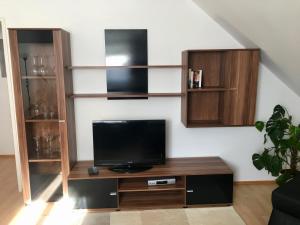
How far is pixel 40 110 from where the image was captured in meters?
2.86

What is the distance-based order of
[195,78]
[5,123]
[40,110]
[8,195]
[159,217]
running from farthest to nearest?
[5,123]
[8,195]
[195,78]
[40,110]
[159,217]

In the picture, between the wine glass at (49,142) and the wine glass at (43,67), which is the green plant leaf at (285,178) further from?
the wine glass at (43,67)

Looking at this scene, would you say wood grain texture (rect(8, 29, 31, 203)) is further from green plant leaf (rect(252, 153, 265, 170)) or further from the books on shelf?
green plant leaf (rect(252, 153, 265, 170))

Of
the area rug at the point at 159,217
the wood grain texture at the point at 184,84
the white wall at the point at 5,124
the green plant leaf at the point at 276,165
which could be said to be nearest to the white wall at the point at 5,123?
the white wall at the point at 5,124

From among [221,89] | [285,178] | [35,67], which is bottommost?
[285,178]

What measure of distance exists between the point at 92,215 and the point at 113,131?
35.3 inches

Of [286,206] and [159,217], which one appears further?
[159,217]

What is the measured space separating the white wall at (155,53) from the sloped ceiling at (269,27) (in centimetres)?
21

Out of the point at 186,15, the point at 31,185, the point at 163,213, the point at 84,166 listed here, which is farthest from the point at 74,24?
the point at 163,213

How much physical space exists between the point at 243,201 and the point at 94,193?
65.5 inches

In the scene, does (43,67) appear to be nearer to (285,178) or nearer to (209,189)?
(209,189)

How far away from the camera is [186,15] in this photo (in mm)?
2943

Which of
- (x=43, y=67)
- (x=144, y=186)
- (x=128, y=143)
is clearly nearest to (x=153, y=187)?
(x=144, y=186)

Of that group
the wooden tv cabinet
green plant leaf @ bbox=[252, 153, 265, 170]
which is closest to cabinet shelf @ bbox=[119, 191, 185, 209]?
the wooden tv cabinet
